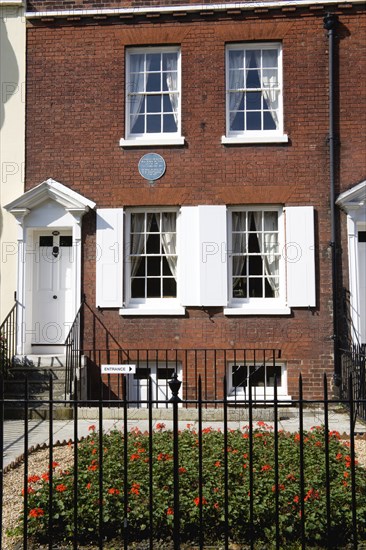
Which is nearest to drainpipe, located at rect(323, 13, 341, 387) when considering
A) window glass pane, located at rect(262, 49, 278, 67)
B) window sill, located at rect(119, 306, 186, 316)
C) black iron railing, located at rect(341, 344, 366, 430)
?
black iron railing, located at rect(341, 344, 366, 430)

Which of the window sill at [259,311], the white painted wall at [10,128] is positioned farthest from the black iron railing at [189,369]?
the white painted wall at [10,128]

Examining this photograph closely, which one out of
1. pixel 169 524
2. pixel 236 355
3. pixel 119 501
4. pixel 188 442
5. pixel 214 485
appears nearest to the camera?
pixel 169 524

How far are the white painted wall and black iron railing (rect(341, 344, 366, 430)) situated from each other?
6.88 metres

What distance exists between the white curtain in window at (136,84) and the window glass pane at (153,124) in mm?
281

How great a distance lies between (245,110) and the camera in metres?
11.9

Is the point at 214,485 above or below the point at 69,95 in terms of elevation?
below

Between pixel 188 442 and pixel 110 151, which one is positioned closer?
pixel 188 442

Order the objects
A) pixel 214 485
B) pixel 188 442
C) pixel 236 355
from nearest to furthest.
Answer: pixel 214 485 < pixel 188 442 < pixel 236 355

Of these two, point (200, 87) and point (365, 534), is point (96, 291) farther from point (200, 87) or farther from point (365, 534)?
point (365, 534)

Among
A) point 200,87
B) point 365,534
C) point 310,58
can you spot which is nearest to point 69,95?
point 200,87

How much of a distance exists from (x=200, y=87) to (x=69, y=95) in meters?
2.81

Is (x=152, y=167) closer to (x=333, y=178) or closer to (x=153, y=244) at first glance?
(x=153, y=244)

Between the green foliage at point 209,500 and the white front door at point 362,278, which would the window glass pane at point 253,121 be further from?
the green foliage at point 209,500

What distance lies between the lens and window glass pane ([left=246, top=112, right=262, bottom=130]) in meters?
11.9
